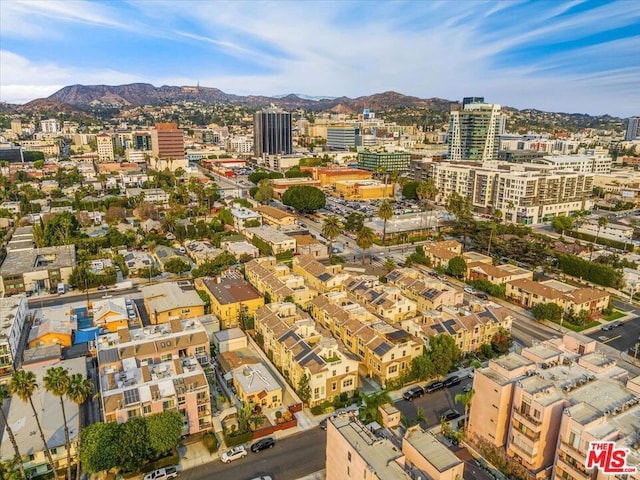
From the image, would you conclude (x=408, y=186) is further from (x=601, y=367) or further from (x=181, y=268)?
(x=601, y=367)

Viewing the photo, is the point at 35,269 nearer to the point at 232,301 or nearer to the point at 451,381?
the point at 232,301

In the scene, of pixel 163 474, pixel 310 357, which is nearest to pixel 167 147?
pixel 310 357

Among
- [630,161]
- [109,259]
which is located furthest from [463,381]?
[630,161]

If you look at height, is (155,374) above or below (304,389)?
above

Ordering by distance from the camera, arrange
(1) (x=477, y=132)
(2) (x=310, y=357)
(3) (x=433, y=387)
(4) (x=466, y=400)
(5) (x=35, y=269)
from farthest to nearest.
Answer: (1) (x=477, y=132) → (5) (x=35, y=269) → (3) (x=433, y=387) → (2) (x=310, y=357) → (4) (x=466, y=400)

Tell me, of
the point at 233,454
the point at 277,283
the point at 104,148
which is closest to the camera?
the point at 233,454

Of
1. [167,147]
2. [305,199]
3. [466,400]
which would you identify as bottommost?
[466,400]
